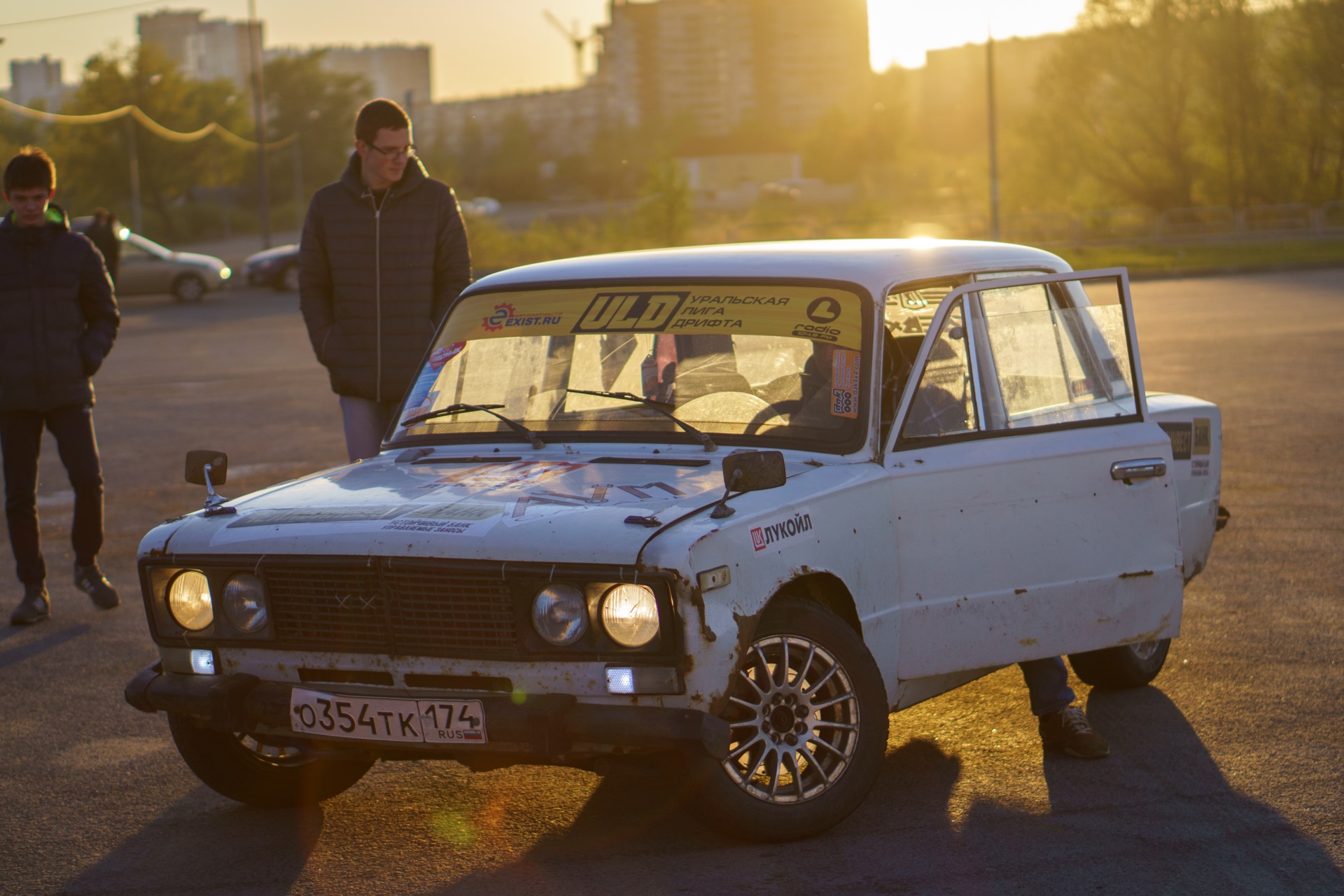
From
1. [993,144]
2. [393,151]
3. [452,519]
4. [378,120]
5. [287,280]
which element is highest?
[993,144]

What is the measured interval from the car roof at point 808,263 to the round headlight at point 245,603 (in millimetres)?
1662

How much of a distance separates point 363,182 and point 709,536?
3.27 meters

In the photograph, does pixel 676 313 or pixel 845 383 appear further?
pixel 676 313

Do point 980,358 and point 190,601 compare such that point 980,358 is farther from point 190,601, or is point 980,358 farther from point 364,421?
point 364,421

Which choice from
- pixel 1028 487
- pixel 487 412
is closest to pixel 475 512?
pixel 487 412

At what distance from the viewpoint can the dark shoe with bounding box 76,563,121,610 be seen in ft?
25.1

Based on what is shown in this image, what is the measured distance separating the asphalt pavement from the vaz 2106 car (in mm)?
230

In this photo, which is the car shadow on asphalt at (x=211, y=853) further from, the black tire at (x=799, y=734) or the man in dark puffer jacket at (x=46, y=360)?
the man in dark puffer jacket at (x=46, y=360)

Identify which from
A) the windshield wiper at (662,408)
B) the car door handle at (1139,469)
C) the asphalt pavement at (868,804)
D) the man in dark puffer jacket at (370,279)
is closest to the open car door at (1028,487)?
the car door handle at (1139,469)

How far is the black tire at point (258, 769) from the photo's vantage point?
14.6 ft

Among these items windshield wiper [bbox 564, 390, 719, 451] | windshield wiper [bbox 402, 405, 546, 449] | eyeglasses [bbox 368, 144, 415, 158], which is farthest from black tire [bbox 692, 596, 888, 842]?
eyeglasses [bbox 368, 144, 415, 158]

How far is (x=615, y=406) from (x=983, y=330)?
1.23 meters

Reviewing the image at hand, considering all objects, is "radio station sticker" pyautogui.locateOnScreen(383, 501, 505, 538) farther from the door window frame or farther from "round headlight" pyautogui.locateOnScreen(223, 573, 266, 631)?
the door window frame

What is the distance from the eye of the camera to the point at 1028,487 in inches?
189
